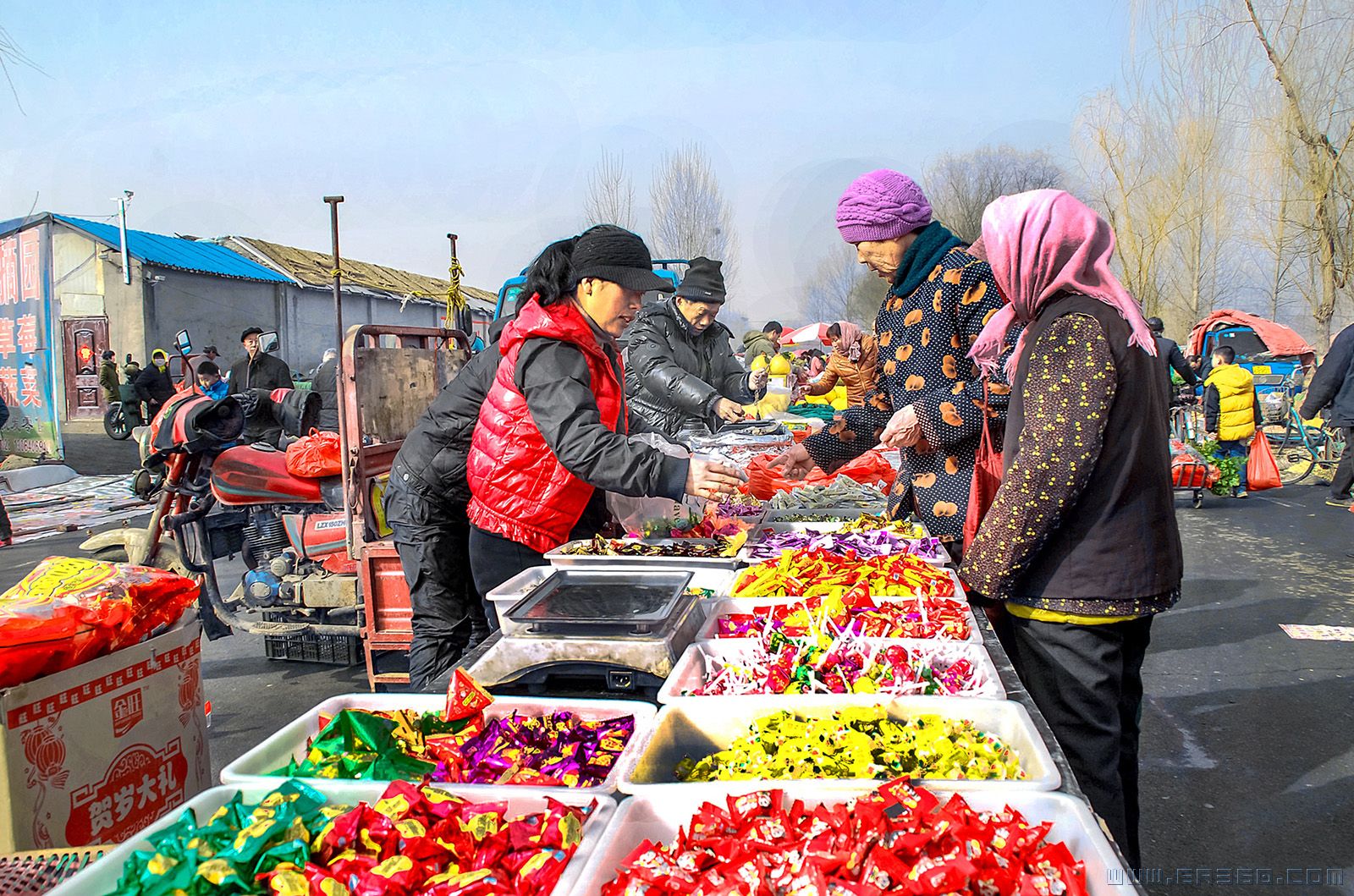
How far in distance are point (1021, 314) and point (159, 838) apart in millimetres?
1974

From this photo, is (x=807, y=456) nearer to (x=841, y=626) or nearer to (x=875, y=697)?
(x=841, y=626)

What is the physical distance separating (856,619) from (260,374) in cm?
1038

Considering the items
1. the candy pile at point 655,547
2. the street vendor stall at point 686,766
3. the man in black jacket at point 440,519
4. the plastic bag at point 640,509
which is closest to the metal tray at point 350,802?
the street vendor stall at point 686,766

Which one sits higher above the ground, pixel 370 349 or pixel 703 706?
pixel 370 349

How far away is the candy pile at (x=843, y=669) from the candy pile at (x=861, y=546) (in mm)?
724

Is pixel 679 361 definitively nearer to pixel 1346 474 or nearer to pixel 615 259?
pixel 615 259

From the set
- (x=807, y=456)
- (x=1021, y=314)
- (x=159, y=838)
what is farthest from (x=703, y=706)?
(x=807, y=456)

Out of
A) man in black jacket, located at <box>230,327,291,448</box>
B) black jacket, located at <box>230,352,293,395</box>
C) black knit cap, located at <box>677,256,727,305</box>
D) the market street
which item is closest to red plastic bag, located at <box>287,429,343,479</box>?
Answer: the market street

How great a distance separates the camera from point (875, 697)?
1.55 m

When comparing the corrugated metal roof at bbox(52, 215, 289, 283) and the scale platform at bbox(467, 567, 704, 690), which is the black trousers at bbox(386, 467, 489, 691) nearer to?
the scale platform at bbox(467, 567, 704, 690)

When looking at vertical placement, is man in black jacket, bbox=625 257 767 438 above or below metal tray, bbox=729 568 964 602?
above

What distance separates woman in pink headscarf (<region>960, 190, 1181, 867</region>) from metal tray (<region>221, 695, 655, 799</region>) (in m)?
0.93

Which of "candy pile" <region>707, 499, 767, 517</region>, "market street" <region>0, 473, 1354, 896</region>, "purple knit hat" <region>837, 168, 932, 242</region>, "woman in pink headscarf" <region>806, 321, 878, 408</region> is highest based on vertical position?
"purple knit hat" <region>837, 168, 932, 242</region>

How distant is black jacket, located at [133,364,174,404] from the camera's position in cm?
1227
